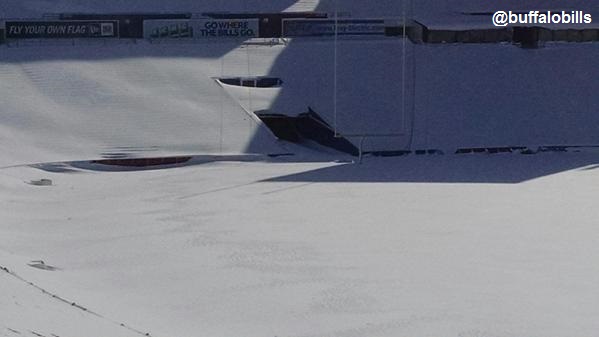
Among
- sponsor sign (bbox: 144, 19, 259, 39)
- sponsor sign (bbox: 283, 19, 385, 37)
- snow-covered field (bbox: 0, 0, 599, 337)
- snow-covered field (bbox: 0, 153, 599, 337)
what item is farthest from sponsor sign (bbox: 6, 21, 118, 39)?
snow-covered field (bbox: 0, 153, 599, 337)

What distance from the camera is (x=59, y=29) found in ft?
65.1

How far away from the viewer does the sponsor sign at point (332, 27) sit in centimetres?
2017

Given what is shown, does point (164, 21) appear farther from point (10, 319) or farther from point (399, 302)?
point (10, 319)

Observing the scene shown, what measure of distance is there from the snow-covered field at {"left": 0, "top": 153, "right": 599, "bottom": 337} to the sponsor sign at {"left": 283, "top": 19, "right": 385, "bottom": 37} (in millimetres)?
3315

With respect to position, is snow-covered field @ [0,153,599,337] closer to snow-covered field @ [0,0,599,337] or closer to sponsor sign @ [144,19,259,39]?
snow-covered field @ [0,0,599,337]

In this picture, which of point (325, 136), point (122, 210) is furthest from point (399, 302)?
point (325, 136)

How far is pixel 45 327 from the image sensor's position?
720 centimetres

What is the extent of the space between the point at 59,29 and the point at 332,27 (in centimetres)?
435

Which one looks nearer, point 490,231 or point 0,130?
point 490,231

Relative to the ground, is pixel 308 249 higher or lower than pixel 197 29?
lower

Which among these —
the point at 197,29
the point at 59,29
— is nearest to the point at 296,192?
the point at 197,29

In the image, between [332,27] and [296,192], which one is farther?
[332,27]

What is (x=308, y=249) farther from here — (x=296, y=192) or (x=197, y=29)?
(x=197, y=29)

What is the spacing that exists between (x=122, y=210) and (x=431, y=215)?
337cm
